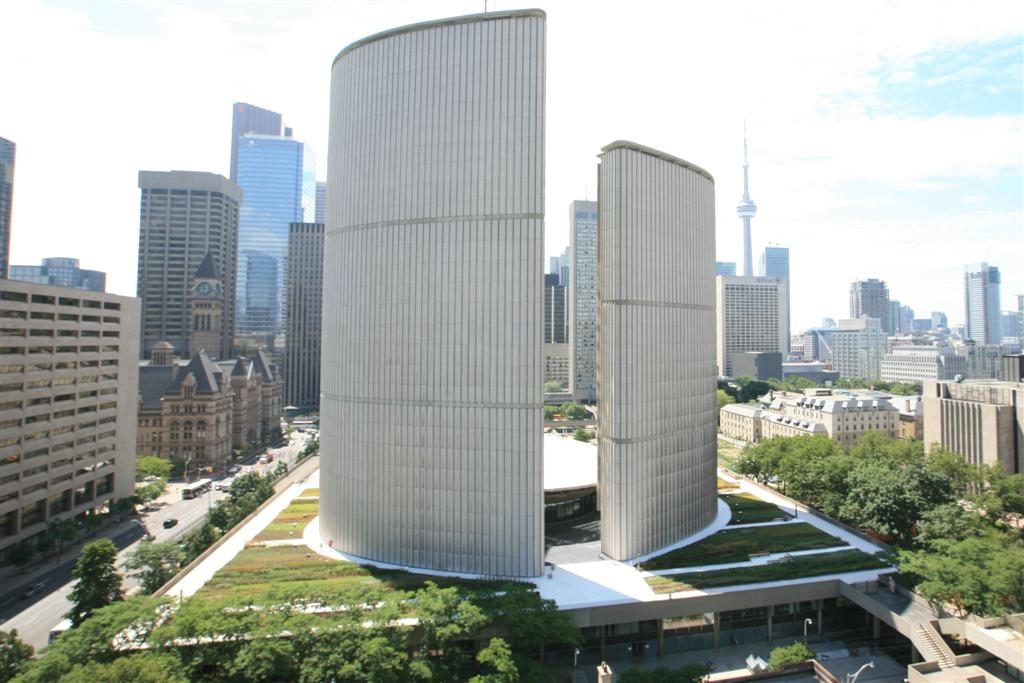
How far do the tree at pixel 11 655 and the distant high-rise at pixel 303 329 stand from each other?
160850 mm

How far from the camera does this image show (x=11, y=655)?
99.7 feet

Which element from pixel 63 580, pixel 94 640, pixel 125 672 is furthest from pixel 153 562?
pixel 125 672

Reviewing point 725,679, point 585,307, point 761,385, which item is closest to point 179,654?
point 725,679

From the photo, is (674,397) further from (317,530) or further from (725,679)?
(317,530)

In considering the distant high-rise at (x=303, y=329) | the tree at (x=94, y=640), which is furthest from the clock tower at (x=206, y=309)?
the tree at (x=94, y=640)

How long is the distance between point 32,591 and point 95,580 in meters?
19.6

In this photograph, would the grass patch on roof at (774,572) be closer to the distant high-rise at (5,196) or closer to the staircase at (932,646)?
the staircase at (932,646)

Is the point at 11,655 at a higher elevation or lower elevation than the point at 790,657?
higher

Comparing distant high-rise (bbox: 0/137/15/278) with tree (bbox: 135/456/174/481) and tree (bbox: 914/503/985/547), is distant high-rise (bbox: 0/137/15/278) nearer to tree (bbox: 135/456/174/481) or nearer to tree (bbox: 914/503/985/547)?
tree (bbox: 135/456/174/481)

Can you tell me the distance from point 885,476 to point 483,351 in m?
40.2

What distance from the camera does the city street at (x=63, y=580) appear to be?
143 ft

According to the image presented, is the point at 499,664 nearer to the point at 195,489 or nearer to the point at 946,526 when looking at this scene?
the point at 946,526

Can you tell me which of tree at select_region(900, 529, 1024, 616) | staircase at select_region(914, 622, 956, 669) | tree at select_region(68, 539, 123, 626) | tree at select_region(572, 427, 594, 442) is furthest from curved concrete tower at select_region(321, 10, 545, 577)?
tree at select_region(572, 427, 594, 442)

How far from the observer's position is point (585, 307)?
577ft
